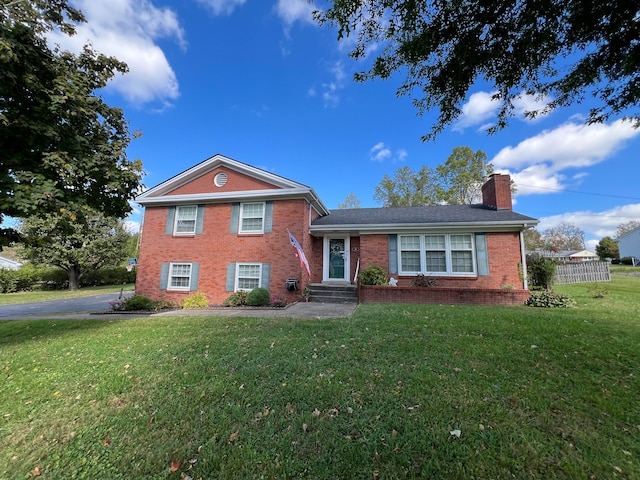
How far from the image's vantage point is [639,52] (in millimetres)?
3076

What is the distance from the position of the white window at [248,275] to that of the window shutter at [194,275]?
2023 millimetres

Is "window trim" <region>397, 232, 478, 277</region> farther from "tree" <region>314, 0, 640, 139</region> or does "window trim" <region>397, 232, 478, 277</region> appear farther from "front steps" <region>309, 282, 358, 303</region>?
"tree" <region>314, 0, 640, 139</region>

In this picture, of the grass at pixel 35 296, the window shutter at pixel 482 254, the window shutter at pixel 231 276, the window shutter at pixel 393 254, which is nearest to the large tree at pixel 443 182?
the window shutter at pixel 482 254

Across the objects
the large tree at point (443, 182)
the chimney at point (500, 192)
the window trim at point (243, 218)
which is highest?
the large tree at point (443, 182)

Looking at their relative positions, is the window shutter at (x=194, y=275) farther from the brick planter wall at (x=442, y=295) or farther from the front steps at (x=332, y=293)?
the brick planter wall at (x=442, y=295)

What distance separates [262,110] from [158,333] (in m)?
13.4

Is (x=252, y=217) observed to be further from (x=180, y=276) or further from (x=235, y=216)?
(x=180, y=276)

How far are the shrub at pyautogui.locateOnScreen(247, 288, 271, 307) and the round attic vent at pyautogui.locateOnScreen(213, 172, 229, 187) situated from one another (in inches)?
224

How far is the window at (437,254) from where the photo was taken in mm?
11625

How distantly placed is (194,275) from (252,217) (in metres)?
3.88

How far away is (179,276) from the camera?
1319 centimetres

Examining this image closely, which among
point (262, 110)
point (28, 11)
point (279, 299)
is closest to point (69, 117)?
point (28, 11)

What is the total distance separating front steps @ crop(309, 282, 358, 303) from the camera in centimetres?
1126

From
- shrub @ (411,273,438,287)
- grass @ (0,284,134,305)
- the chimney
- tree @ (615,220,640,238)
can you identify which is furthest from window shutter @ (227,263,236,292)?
tree @ (615,220,640,238)
